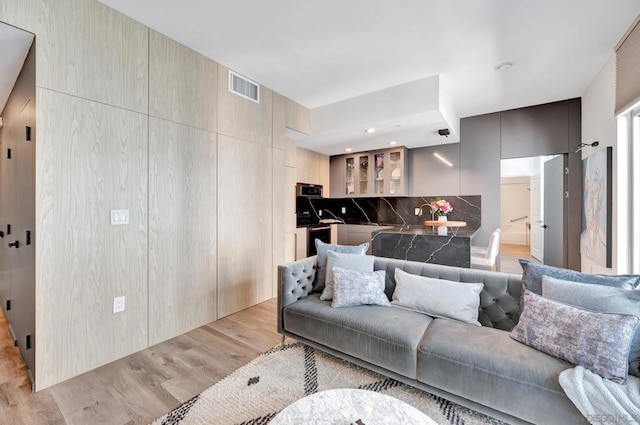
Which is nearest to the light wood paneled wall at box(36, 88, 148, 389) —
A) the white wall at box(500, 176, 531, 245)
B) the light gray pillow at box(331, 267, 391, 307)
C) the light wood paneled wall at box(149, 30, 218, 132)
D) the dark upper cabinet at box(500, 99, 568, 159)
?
the light wood paneled wall at box(149, 30, 218, 132)

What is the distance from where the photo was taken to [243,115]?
316 cm

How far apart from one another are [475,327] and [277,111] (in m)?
3.18

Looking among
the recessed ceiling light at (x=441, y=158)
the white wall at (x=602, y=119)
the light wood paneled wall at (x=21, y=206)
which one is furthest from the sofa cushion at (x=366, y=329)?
the recessed ceiling light at (x=441, y=158)

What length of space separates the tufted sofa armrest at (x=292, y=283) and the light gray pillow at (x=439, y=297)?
0.79 meters

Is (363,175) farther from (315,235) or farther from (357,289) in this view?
(357,289)

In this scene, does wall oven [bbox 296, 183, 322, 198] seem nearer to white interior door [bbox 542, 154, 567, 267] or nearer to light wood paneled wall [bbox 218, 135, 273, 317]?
light wood paneled wall [bbox 218, 135, 273, 317]

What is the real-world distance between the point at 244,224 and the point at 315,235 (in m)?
2.05

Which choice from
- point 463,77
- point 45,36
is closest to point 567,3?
point 463,77

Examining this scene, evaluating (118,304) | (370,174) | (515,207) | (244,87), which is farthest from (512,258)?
(118,304)

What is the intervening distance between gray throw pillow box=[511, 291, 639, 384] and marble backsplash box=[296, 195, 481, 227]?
3.42m

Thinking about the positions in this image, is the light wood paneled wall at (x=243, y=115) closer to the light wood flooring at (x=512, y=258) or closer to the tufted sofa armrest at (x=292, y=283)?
the tufted sofa armrest at (x=292, y=283)

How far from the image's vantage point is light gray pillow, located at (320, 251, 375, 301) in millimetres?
2375

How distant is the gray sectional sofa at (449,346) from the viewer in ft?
4.45

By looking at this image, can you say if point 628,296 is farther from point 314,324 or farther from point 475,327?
point 314,324
